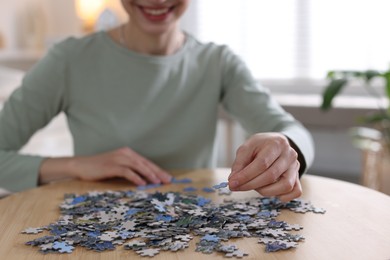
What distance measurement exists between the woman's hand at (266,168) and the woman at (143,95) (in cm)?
40

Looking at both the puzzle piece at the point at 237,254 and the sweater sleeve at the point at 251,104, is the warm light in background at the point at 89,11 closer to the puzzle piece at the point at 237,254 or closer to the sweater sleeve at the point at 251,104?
the sweater sleeve at the point at 251,104

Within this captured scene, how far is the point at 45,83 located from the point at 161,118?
368 millimetres

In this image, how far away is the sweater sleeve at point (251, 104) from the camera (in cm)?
164

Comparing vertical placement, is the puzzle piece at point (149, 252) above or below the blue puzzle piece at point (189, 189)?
above

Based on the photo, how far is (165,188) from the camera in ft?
4.82

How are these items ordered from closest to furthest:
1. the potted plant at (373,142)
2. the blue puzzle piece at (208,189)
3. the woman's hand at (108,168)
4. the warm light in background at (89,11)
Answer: the blue puzzle piece at (208,189), the woman's hand at (108,168), the potted plant at (373,142), the warm light in background at (89,11)

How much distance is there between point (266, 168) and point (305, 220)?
0.13m

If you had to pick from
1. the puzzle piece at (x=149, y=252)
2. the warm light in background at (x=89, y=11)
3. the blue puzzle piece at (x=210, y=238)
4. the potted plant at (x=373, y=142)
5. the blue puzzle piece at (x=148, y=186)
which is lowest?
the potted plant at (x=373, y=142)

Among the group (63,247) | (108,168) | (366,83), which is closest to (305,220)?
(63,247)

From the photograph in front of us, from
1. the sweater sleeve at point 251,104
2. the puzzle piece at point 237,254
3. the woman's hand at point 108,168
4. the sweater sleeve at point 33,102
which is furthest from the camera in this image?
the sweater sleeve at point 33,102

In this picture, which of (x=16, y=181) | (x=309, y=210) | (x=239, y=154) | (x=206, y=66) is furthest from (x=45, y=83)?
(x=309, y=210)

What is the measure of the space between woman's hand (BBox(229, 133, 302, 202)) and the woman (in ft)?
1.31

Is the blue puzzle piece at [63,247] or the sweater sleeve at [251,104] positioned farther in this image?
the sweater sleeve at [251,104]

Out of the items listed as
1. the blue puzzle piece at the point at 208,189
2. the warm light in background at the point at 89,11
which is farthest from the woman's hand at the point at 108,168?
the warm light in background at the point at 89,11
